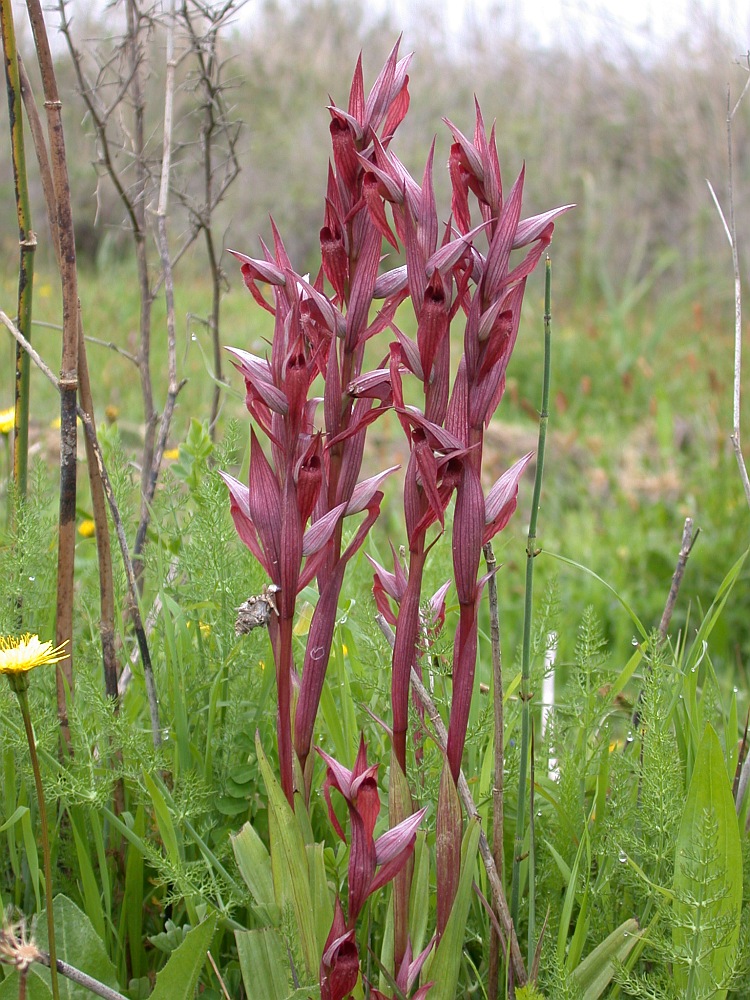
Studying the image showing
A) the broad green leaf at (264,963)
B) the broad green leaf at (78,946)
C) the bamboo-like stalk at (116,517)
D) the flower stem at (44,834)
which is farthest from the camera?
the bamboo-like stalk at (116,517)

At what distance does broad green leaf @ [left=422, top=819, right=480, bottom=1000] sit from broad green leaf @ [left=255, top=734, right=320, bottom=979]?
98 mm

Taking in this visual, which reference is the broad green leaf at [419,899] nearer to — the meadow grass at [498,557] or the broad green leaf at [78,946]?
the meadow grass at [498,557]

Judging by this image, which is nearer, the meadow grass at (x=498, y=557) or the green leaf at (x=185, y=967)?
the green leaf at (x=185, y=967)

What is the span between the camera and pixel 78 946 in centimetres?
91

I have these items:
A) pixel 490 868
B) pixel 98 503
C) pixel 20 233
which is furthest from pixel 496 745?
pixel 20 233

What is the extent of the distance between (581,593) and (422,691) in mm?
2083

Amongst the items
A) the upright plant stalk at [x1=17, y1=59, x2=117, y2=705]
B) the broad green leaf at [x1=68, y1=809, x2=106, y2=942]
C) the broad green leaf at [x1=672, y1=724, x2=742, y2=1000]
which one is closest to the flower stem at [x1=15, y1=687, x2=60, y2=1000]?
the broad green leaf at [x1=68, y1=809, x2=106, y2=942]

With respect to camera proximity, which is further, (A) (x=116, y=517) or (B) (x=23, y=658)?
(A) (x=116, y=517)

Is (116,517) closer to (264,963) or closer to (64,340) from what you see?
(64,340)

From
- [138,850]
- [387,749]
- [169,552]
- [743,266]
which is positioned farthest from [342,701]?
[743,266]

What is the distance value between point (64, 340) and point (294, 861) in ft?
1.98

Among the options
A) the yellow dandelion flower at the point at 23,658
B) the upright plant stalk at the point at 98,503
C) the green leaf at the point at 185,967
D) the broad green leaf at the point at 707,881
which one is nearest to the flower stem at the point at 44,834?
the yellow dandelion flower at the point at 23,658

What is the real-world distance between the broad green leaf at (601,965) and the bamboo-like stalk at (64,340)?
0.59 meters

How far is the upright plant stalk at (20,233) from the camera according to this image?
1.03m
